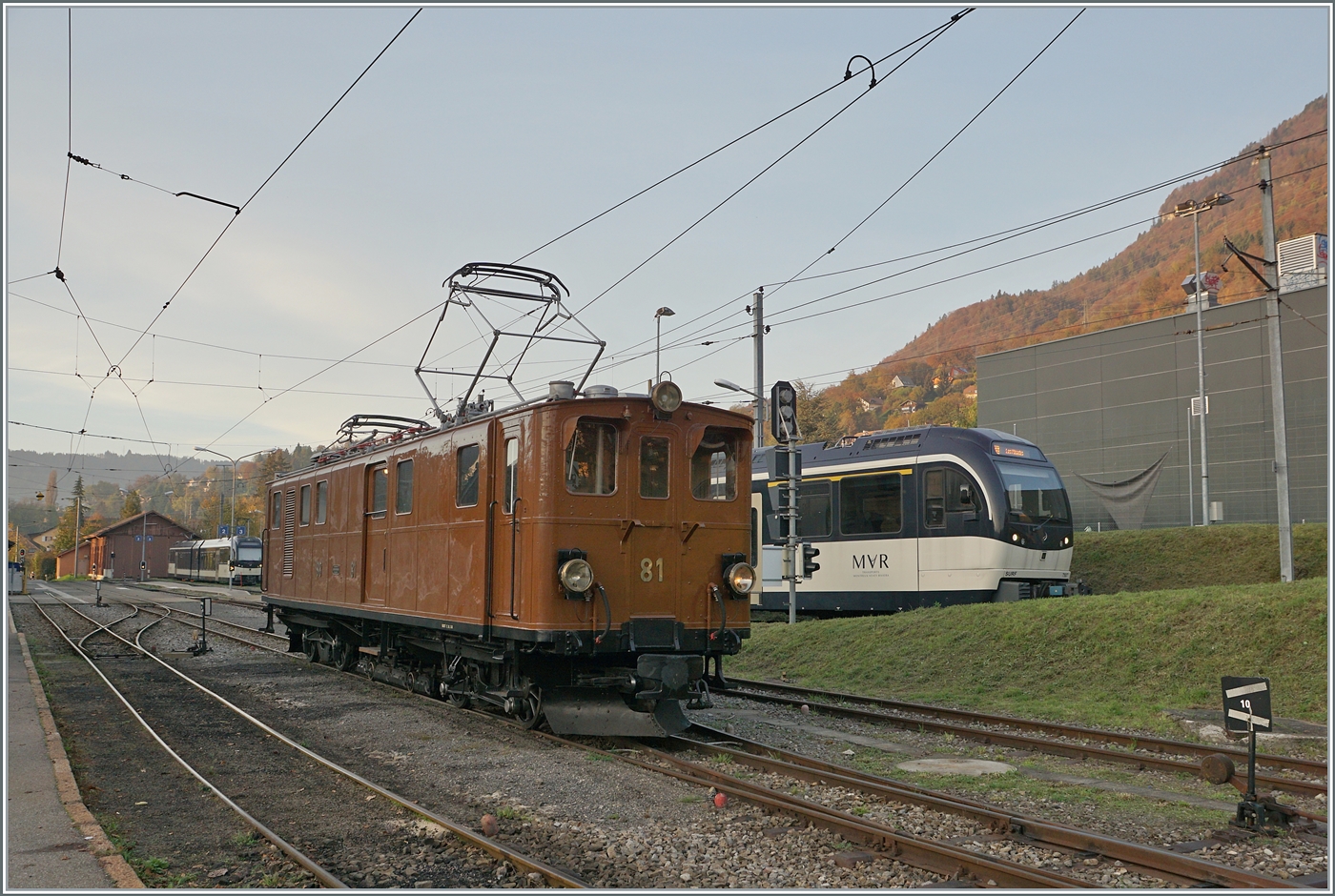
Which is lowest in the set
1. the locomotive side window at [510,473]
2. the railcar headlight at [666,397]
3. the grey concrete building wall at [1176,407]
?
the locomotive side window at [510,473]

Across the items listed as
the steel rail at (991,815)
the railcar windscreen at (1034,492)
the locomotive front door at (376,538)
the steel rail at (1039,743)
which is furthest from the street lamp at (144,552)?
the steel rail at (991,815)

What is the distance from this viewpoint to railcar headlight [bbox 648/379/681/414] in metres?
10.3

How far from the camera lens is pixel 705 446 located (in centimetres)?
1090

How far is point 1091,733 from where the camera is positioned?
10.3 m

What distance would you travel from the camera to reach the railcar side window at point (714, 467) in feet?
35.1

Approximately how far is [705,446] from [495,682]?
3540mm

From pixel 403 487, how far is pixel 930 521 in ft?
33.4

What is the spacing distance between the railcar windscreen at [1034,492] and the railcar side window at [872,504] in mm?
2021

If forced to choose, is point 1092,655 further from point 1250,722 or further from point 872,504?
point 1250,722

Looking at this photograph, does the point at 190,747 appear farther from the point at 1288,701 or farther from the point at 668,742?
the point at 1288,701

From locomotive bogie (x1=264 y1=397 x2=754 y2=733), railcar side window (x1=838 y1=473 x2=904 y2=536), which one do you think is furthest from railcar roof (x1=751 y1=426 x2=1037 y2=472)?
locomotive bogie (x1=264 y1=397 x2=754 y2=733)

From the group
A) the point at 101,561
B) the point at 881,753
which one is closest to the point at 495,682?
the point at 881,753

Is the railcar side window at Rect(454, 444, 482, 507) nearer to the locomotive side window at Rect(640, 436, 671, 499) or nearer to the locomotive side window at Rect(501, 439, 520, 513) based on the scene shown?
the locomotive side window at Rect(501, 439, 520, 513)

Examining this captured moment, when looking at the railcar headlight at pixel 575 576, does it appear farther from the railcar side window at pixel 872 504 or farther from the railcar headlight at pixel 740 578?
the railcar side window at pixel 872 504
